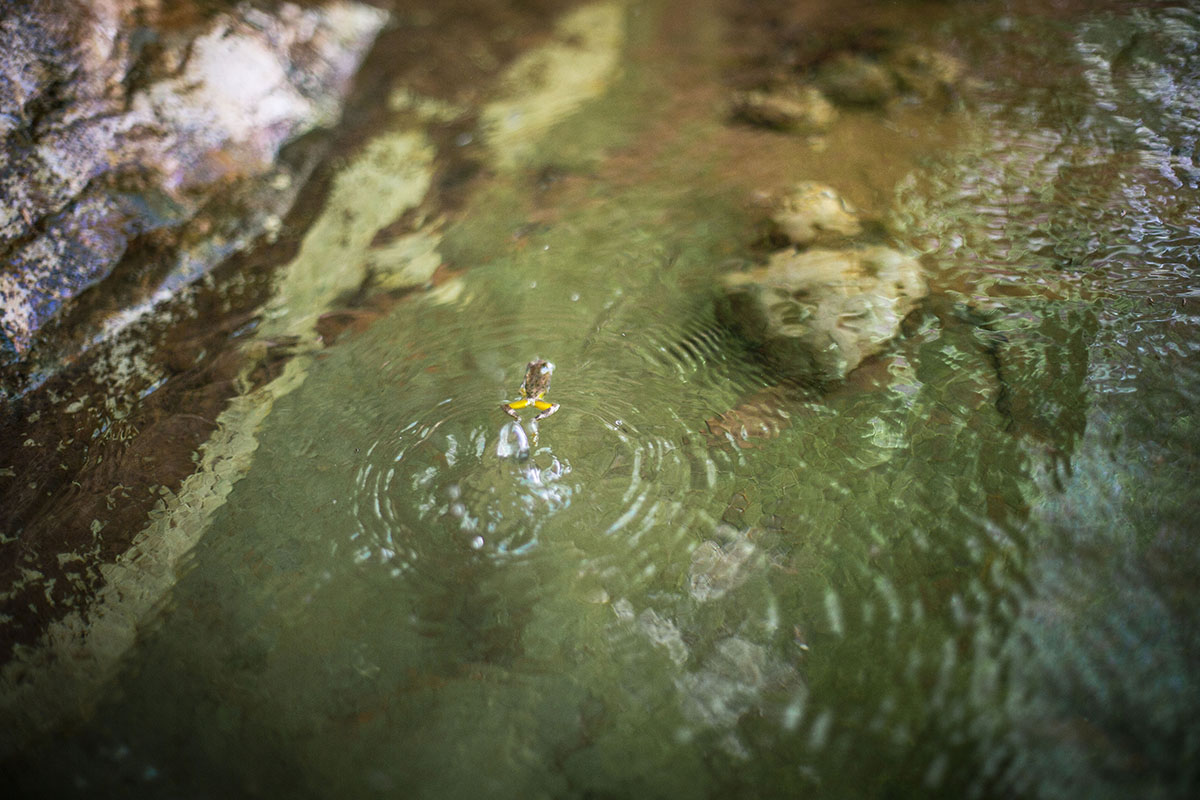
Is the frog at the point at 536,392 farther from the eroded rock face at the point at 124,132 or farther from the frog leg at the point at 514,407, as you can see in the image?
the eroded rock face at the point at 124,132

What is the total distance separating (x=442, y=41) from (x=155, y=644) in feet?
12.3

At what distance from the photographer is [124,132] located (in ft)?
9.98

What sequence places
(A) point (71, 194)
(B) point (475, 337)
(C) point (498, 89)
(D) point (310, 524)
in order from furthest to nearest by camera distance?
1. (C) point (498, 89)
2. (A) point (71, 194)
3. (B) point (475, 337)
4. (D) point (310, 524)

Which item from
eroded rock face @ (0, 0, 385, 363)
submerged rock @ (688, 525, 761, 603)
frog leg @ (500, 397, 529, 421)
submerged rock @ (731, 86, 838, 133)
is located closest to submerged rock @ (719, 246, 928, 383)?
submerged rock @ (688, 525, 761, 603)

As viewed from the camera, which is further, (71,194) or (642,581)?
(71,194)

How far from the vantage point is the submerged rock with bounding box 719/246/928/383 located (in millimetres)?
2299

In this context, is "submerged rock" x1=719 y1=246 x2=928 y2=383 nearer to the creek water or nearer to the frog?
the creek water

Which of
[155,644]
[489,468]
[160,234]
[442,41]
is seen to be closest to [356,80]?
[442,41]

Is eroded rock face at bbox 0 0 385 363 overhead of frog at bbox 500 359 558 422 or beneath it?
overhead

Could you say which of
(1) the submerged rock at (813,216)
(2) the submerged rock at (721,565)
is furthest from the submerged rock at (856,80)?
(2) the submerged rock at (721,565)

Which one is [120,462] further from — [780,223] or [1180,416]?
[1180,416]

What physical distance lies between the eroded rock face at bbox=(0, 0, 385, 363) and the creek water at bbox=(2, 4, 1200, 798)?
1.09m

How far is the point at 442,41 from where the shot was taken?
4.41 metres

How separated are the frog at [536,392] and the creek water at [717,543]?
0.04 meters
